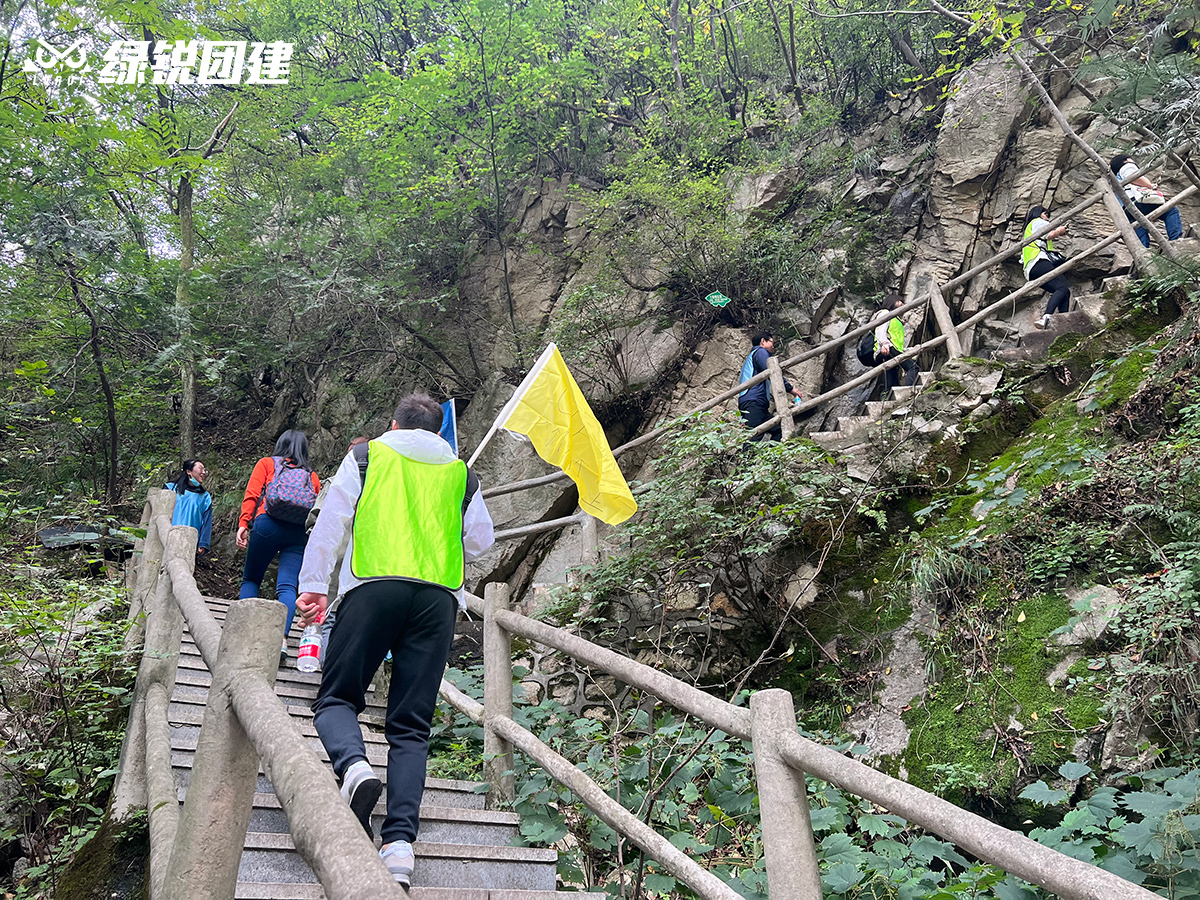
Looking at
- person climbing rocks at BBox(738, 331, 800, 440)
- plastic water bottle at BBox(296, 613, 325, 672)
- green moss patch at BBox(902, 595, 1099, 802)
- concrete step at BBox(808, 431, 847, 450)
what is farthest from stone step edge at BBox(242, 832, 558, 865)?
person climbing rocks at BBox(738, 331, 800, 440)

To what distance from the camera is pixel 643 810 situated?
2852mm

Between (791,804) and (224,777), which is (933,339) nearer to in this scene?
(791,804)

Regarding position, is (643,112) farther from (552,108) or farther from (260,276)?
(260,276)

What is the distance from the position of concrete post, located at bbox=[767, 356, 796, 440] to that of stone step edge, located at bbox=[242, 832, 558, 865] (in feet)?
16.8

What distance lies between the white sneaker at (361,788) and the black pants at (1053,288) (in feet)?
26.2

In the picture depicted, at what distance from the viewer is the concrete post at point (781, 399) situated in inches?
293

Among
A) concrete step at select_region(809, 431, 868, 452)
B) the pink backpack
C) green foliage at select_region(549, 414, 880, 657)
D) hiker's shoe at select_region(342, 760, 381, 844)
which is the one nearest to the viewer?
hiker's shoe at select_region(342, 760, 381, 844)

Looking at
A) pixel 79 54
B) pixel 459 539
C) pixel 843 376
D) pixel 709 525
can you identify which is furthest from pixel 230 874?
pixel 79 54

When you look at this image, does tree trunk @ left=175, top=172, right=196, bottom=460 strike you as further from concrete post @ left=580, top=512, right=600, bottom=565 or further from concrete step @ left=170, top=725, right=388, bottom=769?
concrete step @ left=170, top=725, right=388, bottom=769

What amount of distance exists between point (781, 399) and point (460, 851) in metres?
5.68

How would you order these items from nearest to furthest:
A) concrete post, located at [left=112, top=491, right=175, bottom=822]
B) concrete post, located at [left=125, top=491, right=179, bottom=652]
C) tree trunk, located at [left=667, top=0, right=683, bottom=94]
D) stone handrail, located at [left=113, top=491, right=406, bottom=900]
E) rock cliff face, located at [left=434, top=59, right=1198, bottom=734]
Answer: stone handrail, located at [left=113, top=491, right=406, bottom=900] → concrete post, located at [left=112, top=491, right=175, bottom=822] → concrete post, located at [left=125, top=491, right=179, bottom=652] → rock cliff face, located at [left=434, top=59, right=1198, bottom=734] → tree trunk, located at [left=667, top=0, right=683, bottom=94]

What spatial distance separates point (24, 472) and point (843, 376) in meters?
11.7

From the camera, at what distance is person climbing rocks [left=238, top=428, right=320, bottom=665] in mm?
4875

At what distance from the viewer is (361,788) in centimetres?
236
